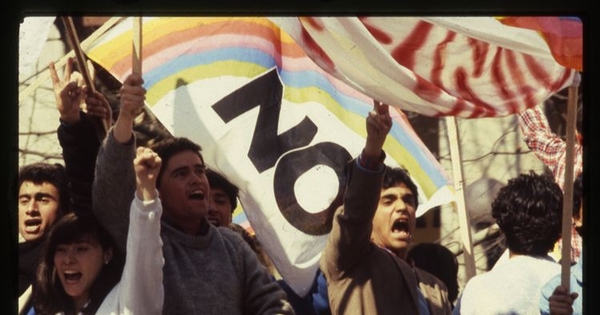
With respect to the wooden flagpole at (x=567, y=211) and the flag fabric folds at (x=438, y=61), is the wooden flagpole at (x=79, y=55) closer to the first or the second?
the flag fabric folds at (x=438, y=61)

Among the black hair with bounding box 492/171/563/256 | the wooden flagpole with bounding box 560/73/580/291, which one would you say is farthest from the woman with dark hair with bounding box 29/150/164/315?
the wooden flagpole with bounding box 560/73/580/291

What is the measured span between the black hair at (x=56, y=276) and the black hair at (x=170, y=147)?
344mm

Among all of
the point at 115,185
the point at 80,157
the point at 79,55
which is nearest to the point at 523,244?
the point at 115,185

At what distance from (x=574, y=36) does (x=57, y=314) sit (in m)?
2.61

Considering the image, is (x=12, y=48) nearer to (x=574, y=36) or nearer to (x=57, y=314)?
(x=57, y=314)

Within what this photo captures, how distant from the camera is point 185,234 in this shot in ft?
28.1

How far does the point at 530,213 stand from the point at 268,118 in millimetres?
1240

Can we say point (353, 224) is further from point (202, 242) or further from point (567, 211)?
point (567, 211)

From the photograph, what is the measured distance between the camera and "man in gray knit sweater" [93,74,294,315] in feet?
27.9

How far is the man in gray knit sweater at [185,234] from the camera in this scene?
849 cm

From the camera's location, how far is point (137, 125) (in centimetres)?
867

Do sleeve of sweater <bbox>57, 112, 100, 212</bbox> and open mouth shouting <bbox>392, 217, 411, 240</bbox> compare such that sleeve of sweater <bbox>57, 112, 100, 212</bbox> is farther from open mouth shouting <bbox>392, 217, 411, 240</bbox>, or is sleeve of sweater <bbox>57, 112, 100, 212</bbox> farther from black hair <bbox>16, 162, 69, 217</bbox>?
open mouth shouting <bbox>392, 217, 411, 240</bbox>

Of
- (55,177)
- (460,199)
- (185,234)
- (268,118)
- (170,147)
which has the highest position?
(268,118)

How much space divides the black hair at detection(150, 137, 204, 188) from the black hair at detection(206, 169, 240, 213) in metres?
0.09
